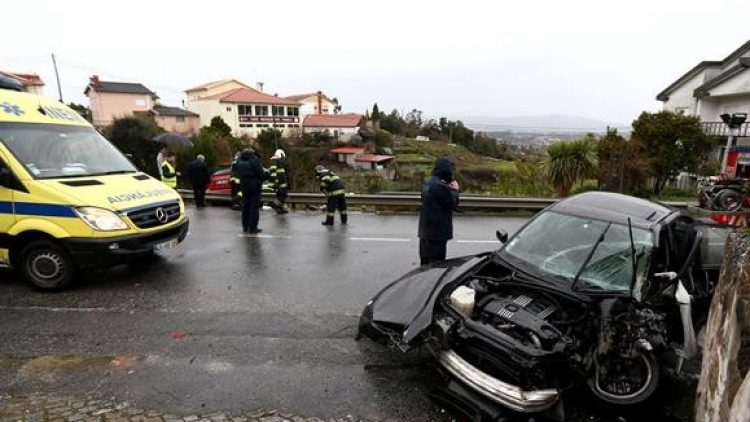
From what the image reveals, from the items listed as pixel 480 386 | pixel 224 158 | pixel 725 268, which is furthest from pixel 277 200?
pixel 224 158

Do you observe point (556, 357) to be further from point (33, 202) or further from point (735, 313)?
point (33, 202)

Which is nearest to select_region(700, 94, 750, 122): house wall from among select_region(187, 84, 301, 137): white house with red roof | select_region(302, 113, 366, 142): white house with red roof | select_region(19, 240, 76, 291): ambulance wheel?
select_region(19, 240, 76, 291): ambulance wheel

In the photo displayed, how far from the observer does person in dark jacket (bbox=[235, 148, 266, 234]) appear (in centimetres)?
838

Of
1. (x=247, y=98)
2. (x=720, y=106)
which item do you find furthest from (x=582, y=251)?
(x=247, y=98)

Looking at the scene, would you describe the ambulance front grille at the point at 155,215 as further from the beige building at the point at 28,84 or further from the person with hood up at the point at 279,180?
the person with hood up at the point at 279,180

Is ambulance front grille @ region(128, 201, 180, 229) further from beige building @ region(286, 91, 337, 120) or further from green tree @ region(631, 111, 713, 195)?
beige building @ region(286, 91, 337, 120)

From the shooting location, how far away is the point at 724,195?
9.20 metres

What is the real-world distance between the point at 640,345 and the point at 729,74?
27019 mm

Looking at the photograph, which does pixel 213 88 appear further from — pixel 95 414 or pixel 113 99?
pixel 95 414

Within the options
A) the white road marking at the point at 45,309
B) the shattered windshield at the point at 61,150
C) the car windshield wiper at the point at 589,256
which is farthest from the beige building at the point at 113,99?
the car windshield wiper at the point at 589,256

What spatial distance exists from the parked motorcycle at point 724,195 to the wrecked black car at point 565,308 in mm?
6026

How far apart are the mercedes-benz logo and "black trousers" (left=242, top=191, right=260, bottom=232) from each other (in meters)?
2.65

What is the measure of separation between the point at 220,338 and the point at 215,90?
69204mm

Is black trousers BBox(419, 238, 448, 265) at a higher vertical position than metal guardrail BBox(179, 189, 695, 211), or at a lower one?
higher
